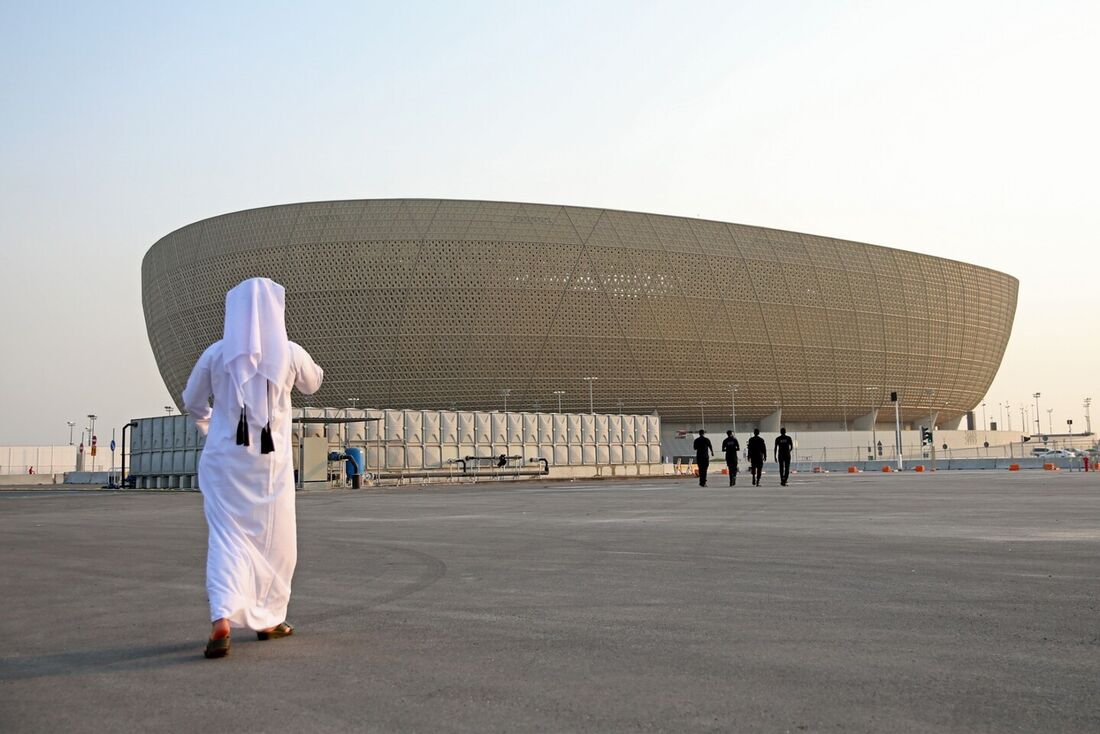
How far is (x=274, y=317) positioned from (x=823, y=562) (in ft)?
14.3

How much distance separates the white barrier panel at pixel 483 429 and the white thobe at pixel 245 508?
147 ft

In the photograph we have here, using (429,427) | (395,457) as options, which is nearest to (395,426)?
(395,457)

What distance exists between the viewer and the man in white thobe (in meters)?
4.54

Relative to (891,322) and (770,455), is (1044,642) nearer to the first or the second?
(770,455)

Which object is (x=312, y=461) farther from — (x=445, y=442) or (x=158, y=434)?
(x=445, y=442)

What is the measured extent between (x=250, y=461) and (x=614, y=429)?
5274 centimetres

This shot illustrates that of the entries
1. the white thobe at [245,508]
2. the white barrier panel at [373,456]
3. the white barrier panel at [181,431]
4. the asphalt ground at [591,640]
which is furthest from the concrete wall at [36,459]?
the white thobe at [245,508]

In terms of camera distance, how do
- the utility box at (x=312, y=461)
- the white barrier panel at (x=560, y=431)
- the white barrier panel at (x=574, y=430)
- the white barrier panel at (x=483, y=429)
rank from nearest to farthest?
1. the utility box at (x=312, y=461)
2. the white barrier panel at (x=483, y=429)
3. the white barrier panel at (x=560, y=431)
4. the white barrier panel at (x=574, y=430)

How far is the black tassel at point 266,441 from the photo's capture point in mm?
4773

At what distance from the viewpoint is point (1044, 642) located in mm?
4133

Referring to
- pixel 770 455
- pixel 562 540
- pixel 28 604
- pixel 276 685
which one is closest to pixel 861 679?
pixel 276 685

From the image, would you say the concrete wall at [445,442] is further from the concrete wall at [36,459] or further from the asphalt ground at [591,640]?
the concrete wall at [36,459]

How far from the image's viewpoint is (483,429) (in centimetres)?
5028

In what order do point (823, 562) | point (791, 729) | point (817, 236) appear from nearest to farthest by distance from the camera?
point (791, 729)
point (823, 562)
point (817, 236)
